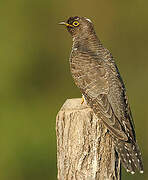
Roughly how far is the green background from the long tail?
4615mm

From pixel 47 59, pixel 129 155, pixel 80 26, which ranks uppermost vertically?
pixel 80 26

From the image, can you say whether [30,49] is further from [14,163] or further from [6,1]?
[14,163]

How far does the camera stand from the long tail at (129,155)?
441 centimetres

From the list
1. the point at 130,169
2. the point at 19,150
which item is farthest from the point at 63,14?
the point at 130,169

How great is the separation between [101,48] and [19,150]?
4035 millimetres

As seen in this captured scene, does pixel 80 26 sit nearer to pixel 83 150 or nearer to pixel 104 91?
pixel 104 91

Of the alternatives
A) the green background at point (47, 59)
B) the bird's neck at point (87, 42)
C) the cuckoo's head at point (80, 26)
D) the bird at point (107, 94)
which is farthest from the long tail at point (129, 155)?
the green background at point (47, 59)

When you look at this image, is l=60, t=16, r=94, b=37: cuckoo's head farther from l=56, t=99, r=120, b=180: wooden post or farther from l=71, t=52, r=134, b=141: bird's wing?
l=56, t=99, r=120, b=180: wooden post

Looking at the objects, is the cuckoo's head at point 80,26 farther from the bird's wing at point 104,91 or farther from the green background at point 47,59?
the green background at point 47,59

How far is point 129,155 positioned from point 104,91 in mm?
787

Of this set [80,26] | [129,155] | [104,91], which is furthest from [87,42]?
[129,155]

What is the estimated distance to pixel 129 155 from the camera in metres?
4.46

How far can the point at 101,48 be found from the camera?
5.61 metres

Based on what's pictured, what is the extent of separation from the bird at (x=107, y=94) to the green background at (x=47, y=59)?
12.7ft
